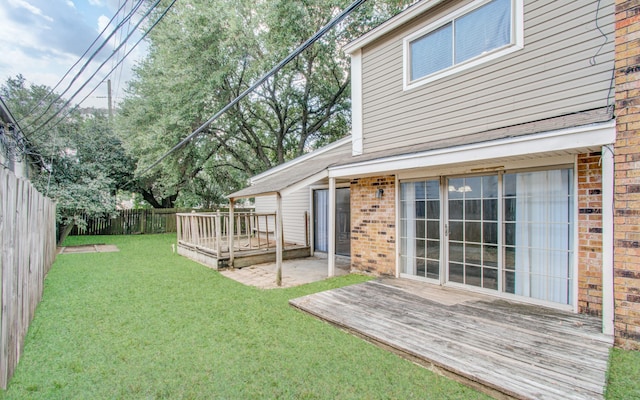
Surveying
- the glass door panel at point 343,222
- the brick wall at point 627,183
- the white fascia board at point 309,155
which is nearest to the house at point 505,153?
the brick wall at point 627,183

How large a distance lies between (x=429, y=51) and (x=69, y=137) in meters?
15.3

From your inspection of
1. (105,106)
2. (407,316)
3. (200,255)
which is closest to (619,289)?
(407,316)

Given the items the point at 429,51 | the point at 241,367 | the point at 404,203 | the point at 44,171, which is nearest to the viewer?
the point at 241,367

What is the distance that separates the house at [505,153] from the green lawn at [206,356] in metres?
1.29

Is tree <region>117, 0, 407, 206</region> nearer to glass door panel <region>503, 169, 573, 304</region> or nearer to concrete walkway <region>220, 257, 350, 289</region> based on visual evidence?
concrete walkway <region>220, 257, 350, 289</region>

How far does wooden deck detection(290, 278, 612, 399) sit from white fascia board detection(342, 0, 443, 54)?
480 centimetres

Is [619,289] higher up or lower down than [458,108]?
lower down

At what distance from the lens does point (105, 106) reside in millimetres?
22547

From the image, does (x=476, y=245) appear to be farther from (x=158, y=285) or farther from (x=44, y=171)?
(x=44, y=171)

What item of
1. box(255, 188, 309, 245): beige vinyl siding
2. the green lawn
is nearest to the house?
the green lawn

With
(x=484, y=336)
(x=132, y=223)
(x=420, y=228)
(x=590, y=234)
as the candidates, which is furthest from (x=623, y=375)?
(x=132, y=223)

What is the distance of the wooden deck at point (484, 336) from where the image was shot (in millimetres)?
2461

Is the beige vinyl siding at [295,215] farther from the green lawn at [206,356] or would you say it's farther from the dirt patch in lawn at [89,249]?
the dirt patch in lawn at [89,249]

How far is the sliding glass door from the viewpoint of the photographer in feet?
13.0
